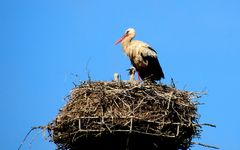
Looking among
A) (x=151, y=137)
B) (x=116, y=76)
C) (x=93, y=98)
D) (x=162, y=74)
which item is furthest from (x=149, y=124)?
(x=162, y=74)

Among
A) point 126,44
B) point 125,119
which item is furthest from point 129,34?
point 125,119

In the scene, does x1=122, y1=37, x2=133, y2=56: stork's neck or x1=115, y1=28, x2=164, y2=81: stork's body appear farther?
x1=122, y1=37, x2=133, y2=56: stork's neck

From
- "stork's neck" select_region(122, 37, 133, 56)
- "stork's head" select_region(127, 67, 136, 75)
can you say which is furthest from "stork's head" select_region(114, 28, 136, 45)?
"stork's head" select_region(127, 67, 136, 75)

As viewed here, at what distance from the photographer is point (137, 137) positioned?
1078cm

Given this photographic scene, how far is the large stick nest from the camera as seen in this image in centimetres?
1059

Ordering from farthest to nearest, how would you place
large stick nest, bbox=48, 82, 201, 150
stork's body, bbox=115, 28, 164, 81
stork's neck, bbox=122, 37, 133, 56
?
stork's neck, bbox=122, 37, 133, 56 < stork's body, bbox=115, 28, 164, 81 < large stick nest, bbox=48, 82, 201, 150

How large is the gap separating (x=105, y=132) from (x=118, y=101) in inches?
25.3

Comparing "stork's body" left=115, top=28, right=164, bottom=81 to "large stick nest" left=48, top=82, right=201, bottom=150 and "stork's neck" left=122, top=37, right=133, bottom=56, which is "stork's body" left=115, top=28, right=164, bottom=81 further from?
"large stick nest" left=48, top=82, right=201, bottom=150

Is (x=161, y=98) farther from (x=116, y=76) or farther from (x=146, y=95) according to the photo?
(x=116, y=76)

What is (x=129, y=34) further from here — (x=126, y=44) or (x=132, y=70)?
(x=132, y=70)

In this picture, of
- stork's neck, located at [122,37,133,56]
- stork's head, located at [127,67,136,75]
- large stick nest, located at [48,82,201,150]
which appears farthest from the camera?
stork's neck, located at [122,37,133,56]

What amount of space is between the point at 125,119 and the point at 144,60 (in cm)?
362

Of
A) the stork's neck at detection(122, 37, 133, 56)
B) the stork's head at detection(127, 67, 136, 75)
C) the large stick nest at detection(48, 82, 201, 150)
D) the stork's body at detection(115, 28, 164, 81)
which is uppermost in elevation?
the stork's neck at detection(122, 37, 133, 56)

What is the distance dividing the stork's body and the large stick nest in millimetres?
2545
